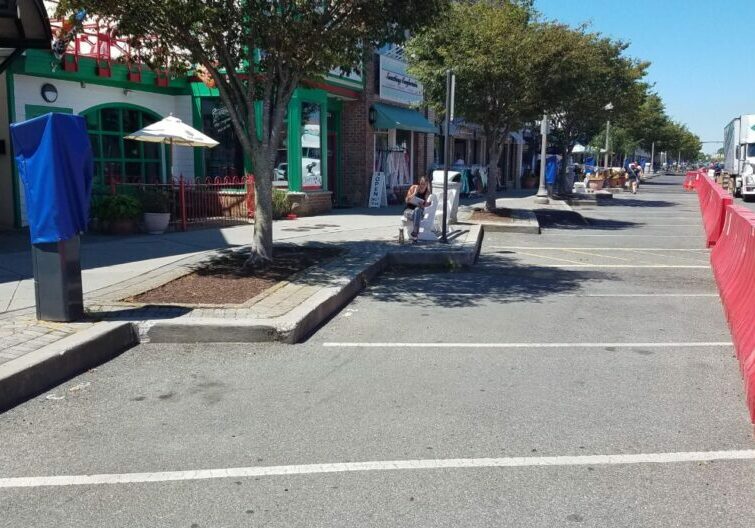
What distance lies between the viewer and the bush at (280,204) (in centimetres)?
1711

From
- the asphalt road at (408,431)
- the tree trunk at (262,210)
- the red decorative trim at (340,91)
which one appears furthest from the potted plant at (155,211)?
the asphalt road at (408,431)

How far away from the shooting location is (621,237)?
54.2ft

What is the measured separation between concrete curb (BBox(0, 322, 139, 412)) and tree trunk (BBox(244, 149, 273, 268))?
338cm

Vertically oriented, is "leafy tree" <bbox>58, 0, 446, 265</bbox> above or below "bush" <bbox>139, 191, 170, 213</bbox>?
above

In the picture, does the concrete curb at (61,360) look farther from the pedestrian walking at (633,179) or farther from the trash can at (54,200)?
the pedestrian walking at (633,179)

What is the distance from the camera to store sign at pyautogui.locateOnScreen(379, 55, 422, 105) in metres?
22.2

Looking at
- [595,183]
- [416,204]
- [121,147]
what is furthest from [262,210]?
[595,183]

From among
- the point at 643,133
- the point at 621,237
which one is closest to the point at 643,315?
the point at 621,237

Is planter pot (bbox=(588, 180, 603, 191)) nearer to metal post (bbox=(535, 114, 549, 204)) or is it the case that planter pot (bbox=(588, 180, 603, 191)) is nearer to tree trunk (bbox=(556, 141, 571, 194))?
tree trunk (bbox=(556, 141, 571, 194))

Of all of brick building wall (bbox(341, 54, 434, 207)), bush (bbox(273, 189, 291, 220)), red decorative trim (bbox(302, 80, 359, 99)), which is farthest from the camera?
brick building wall (bbox(341, 54, 434, 207))

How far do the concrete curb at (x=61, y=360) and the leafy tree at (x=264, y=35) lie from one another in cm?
360

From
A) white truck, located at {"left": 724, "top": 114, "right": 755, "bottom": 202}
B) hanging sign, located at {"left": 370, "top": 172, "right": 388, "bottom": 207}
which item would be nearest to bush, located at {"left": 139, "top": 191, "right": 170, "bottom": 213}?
hanging sign, located at {"left": 370, "top": 172, "right": 388, "bottom": 207}

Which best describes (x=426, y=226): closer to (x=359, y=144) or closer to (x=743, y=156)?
(x=359, y=144)

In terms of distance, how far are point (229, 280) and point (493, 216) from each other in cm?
1133
